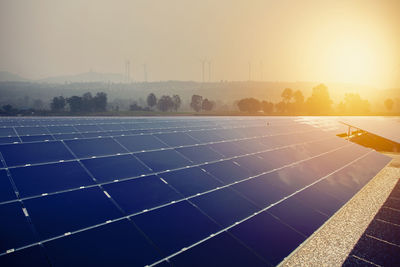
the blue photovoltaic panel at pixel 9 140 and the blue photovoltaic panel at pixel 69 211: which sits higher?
the blue photovoltaic panel at pixel 9 140

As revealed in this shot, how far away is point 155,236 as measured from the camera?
8977mm

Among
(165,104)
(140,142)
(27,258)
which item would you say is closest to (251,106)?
(165,104)

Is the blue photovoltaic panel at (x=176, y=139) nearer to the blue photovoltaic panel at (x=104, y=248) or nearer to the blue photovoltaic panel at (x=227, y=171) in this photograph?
the blue photovoltaic panel at (x=227, y=171)

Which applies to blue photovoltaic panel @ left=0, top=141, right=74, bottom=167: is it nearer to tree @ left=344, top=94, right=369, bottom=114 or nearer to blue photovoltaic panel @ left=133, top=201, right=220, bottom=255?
blue photovoltaic panel @ left=133, top=201, right=220, bottom=255

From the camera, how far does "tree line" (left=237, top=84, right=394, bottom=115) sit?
142 meters

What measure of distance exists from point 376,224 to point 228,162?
10.9 m

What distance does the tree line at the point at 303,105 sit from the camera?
467 ft

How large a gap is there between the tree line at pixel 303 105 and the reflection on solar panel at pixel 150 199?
124 m

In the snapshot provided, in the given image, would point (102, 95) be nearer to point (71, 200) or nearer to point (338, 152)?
point (338, 152)

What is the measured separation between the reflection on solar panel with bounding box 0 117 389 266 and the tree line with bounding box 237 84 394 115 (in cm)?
12427

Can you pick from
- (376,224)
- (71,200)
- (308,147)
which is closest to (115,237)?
(71,200)

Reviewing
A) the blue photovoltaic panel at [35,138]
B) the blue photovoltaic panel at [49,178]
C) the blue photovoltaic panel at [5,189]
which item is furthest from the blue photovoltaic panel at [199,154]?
the blue photovoltaic panel at [5,189]

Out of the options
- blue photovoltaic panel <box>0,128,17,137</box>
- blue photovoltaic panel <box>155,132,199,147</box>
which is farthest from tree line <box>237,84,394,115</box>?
blue photovoltaic panel <box>0,128,17,137</box>

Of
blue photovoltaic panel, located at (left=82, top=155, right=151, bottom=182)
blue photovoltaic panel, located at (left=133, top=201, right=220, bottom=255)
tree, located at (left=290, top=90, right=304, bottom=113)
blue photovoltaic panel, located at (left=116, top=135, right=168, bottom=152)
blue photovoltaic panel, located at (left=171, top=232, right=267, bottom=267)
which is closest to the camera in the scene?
blue photovoltaic panel, located at (left=171, top=232, right=267, bottom=267)
